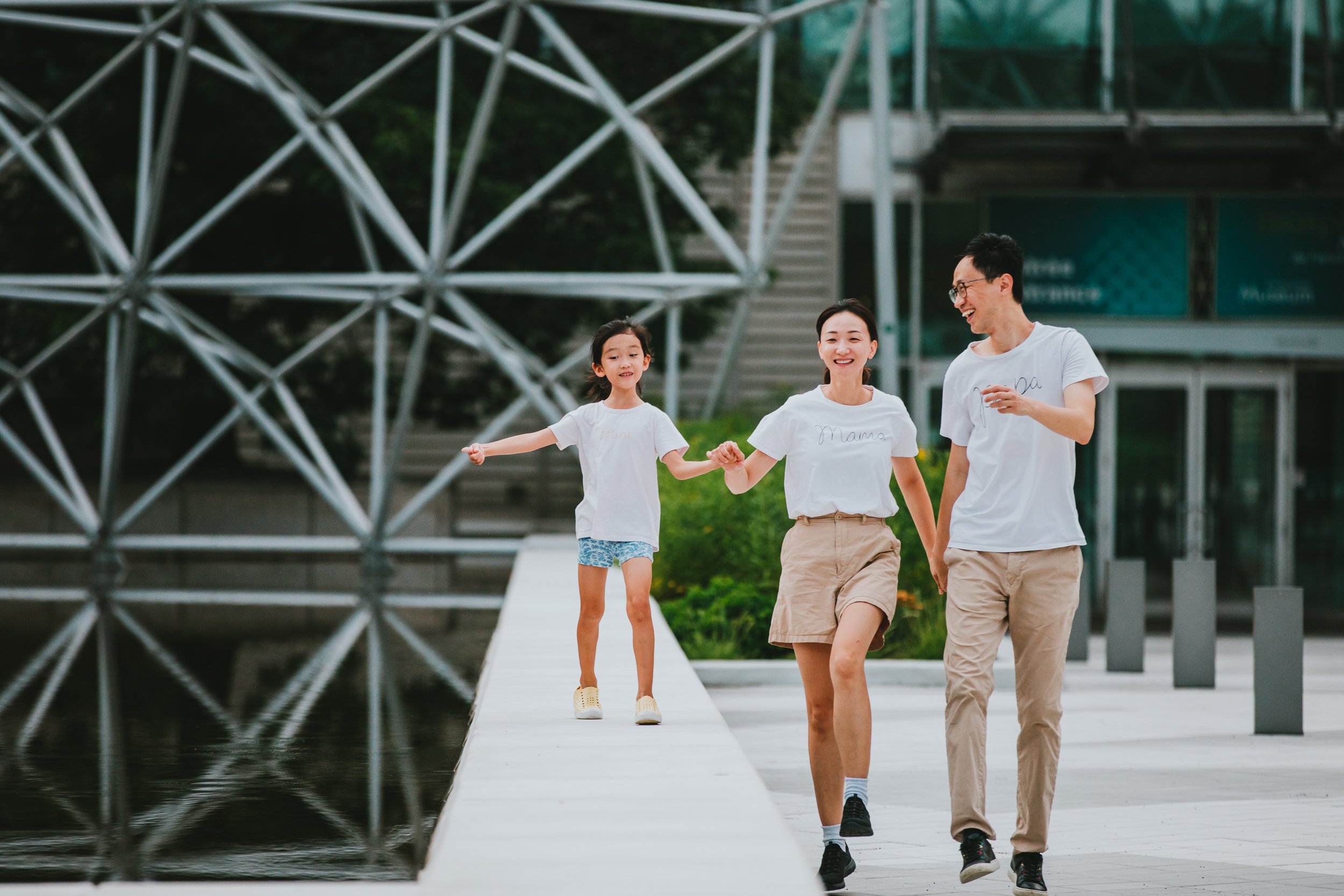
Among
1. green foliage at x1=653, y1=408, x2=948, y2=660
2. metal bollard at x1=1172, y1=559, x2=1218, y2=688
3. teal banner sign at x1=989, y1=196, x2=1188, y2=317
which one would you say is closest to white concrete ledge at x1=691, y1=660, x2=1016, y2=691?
green foliage at x1=653, y1=408, x2=948, y2=660

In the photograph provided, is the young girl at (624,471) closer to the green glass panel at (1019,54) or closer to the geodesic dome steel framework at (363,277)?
the geodesic dome steel framework at (363,277)

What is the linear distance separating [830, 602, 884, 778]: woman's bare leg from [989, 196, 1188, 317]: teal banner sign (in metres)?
16.3

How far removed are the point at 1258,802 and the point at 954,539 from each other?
256 cm

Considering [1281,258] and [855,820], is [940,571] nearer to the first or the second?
[855,820]

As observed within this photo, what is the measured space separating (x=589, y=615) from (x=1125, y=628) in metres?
6.06

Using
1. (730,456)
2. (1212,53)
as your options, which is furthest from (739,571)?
(1212,53)

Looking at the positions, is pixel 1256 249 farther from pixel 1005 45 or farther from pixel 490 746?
pixel 490 746

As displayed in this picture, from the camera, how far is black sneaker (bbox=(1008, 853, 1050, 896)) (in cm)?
489

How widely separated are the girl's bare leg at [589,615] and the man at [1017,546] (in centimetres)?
173

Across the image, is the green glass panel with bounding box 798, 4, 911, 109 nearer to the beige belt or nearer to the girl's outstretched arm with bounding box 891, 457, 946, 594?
the girl's outstretched arm with bounding box 891, 457, 946, 594

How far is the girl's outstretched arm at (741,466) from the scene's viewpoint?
17.9 feet

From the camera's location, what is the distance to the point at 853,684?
5.07 meters

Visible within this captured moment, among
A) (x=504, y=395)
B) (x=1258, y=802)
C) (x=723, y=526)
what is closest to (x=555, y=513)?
(x=504, y=395)

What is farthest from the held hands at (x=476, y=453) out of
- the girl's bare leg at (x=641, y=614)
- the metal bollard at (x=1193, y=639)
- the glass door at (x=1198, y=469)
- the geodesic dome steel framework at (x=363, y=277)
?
the glass door at (x=1198, y=469)
